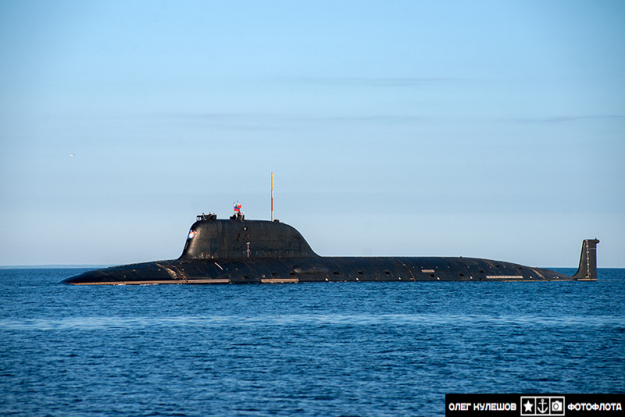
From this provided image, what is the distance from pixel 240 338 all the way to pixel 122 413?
13578mm

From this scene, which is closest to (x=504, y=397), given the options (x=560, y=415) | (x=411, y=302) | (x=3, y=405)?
(x=560, y=415)

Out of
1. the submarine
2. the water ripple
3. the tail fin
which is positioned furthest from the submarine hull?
the water ripple

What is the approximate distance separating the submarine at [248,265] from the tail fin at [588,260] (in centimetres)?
1242

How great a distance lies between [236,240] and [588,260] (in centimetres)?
3977

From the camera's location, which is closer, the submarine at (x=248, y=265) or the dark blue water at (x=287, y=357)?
the dark blue water at (x=287, y=357)

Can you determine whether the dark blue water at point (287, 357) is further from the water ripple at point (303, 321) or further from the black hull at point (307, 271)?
the black hull at point (307, 271)

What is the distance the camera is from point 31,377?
72.2ft

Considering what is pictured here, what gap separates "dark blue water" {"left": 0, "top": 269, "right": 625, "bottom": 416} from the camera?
18.9 meters

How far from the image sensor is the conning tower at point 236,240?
56812mm

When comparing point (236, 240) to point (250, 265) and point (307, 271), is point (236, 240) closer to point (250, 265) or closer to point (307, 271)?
point (250, 265)

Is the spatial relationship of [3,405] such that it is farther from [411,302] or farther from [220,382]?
[411,302]

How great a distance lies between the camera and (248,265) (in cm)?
5659

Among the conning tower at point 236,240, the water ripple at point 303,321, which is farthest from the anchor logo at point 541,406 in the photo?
the conning tower at point 236,240

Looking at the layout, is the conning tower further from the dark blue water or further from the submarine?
the dark blue water
